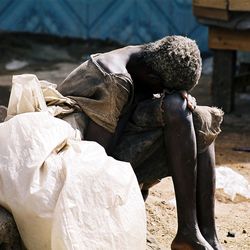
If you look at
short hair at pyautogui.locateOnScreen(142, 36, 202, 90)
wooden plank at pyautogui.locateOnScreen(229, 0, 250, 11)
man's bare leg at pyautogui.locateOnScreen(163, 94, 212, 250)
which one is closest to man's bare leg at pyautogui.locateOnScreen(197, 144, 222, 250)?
man's bare leg at pyautogui.locateOnScreen(163, 94, 212, 250)

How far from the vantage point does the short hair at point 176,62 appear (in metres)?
3.98

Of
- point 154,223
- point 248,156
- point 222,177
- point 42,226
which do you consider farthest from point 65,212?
point 248,156

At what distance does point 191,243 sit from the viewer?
402 centimetres

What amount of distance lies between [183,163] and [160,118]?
0.84 ft

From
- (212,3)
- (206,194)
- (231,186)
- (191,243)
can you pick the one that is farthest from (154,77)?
(212,3)

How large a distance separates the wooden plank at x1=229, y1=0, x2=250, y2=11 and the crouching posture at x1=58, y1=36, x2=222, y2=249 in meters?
3.08

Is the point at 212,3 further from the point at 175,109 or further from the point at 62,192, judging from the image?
the point at 62,192

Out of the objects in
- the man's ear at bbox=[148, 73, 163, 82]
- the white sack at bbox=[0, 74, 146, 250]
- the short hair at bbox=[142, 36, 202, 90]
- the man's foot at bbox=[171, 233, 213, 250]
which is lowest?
the man's foot at bbox=[171, 233, 213, 250]

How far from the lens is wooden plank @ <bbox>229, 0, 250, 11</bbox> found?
7.08m

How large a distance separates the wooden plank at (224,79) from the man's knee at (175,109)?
3740 millimetres

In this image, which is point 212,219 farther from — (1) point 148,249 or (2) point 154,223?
(2) point 154,223

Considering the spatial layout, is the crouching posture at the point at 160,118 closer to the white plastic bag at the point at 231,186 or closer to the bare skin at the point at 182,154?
the bare skin at the point at 182,154

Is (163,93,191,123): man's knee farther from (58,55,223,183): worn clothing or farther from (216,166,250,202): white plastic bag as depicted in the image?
(216,166,250,202): white plastic bag

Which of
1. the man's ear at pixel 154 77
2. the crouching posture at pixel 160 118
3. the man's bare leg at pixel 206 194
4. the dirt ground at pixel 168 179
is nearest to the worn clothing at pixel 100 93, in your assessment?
the crouching posture at pixel 160 118
